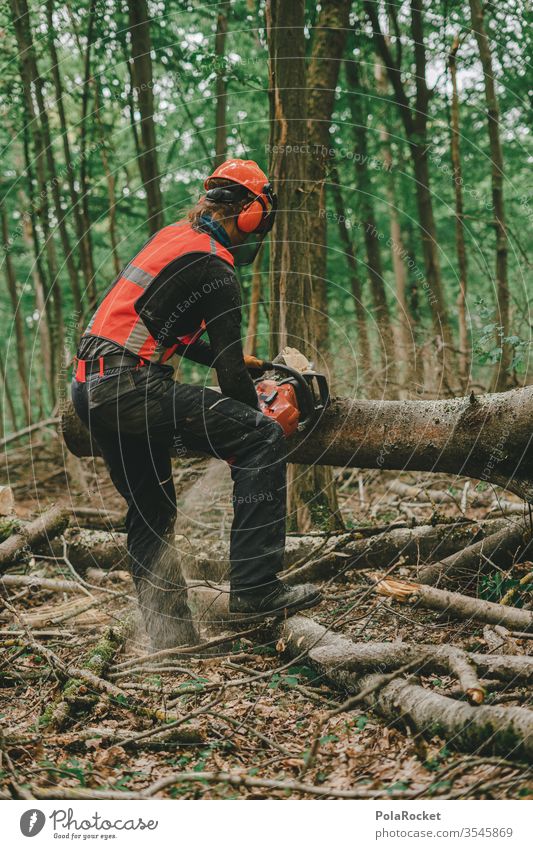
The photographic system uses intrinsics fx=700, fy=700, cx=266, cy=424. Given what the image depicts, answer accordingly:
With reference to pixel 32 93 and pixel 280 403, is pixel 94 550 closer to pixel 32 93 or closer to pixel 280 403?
pixel 280 403

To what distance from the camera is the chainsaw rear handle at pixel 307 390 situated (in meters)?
4.05

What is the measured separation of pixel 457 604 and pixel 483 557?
0.48 metres

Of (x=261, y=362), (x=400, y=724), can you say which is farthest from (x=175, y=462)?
(x=400, y=724)

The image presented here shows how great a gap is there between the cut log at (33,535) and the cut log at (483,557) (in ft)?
8.83

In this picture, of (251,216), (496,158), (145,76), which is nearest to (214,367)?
(251,216)

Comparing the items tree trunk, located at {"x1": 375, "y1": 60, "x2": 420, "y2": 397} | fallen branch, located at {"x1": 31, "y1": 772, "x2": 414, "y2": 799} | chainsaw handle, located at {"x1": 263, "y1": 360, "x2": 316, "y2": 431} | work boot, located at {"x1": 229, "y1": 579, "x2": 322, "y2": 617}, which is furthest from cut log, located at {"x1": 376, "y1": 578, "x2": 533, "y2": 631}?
tree trunk, located at {"x1": 375, "y1": 60, "x2": 420, "y2": 397}

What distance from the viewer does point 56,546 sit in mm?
5668

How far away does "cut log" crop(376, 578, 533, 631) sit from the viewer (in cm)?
351

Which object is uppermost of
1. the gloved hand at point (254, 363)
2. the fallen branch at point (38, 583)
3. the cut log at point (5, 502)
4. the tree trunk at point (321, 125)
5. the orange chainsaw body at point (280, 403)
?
the tree trunk at point (321, 125)

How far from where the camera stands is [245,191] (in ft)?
12.9

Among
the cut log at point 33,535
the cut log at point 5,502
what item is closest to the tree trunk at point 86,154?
the cut log at point 5,502

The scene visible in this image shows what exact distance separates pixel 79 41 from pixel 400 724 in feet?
35.6

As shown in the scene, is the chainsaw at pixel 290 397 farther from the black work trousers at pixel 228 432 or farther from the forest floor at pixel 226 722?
the forest floor at pixel 226 722
